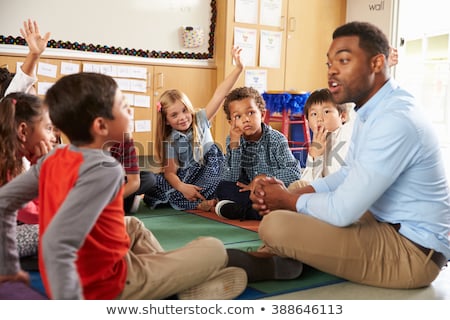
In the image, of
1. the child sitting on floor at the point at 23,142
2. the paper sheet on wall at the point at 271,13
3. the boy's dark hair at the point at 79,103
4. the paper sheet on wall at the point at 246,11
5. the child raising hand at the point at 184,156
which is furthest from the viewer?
the paper sheet on wall at the point at 271,13

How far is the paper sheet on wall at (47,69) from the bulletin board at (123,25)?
17 cm

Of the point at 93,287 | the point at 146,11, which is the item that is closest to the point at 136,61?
the point at 146,11

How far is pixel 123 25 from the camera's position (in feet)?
14.1

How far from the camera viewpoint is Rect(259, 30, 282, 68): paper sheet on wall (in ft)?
16.6

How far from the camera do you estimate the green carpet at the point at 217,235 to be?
1.53 metres

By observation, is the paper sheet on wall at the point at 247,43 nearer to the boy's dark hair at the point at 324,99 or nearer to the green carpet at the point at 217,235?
the boy's dark hair at the point at 324,99

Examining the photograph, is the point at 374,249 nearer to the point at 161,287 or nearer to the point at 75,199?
the point at 161,287

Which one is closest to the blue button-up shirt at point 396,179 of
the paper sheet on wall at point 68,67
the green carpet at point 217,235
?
the green carpet at point 217,235

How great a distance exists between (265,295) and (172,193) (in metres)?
1.38

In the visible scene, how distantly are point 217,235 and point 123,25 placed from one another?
2675mm

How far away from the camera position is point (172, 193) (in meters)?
2.78

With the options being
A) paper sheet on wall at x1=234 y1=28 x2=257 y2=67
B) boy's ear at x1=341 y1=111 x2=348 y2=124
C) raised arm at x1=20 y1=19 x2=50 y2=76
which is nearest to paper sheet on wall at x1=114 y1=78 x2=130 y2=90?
paper sheet on wall at x1=234 y1=28 x2=257 y2=67

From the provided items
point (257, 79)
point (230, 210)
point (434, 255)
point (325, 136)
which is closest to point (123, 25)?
point (257, 79)

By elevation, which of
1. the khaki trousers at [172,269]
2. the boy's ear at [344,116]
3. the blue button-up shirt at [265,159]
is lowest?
the khaki trousers at [172,269]
